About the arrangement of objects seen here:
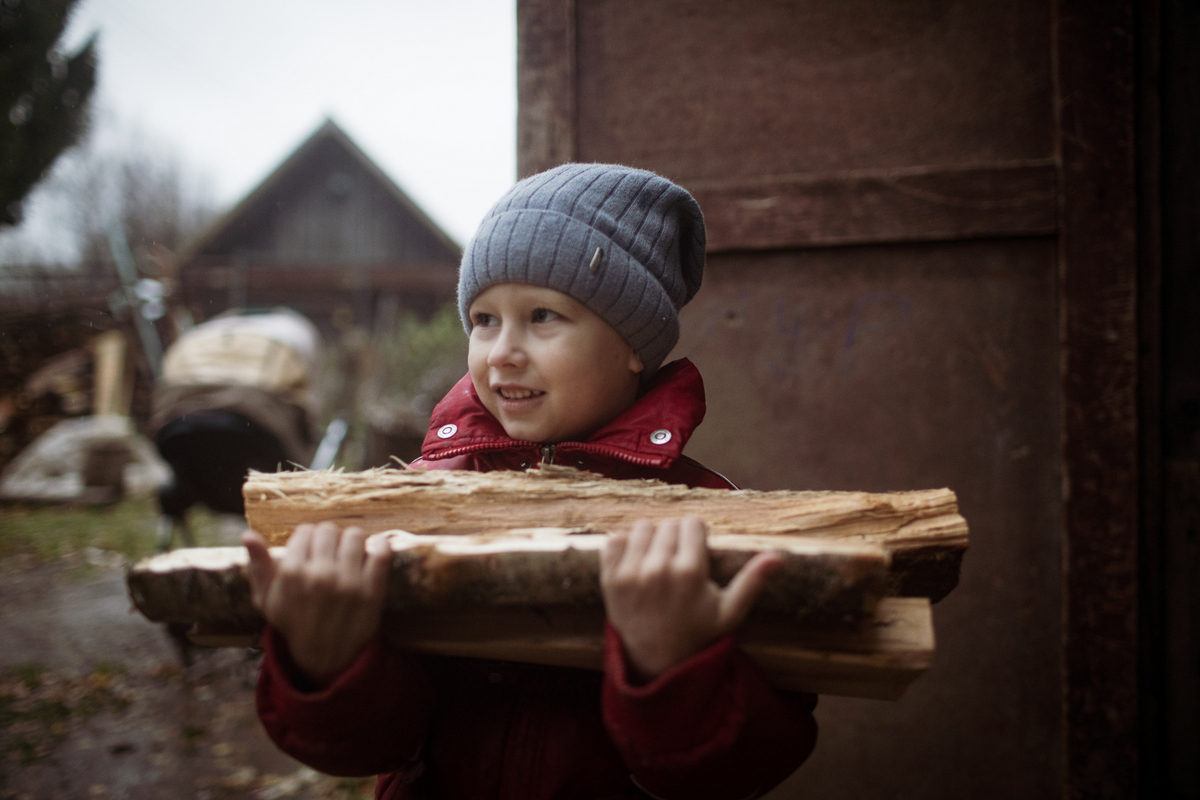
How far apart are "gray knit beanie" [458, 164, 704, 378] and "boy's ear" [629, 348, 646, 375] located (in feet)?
0.03

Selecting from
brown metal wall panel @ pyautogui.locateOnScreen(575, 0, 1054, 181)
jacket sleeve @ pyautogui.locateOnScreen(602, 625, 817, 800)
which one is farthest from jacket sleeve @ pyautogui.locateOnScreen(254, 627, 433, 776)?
brown metal wall panel @ pyautogui.locateOnScreen(575, 0, 1054, 181)

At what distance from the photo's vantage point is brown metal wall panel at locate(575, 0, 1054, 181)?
7.23 ft

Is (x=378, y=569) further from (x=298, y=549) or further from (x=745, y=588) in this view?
(x=745, y=588)

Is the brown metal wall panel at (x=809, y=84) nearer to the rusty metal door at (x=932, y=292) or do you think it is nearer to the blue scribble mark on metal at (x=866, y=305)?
the rusty metal door at (x=932, y=292)

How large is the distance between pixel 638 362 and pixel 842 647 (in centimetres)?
63

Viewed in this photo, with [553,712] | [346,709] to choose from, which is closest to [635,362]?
[553,712]

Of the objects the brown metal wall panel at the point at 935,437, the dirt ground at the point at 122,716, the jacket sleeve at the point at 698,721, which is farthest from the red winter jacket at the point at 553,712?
the dirt ground at the point at 122,716

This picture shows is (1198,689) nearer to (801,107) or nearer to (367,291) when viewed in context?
(801,107)

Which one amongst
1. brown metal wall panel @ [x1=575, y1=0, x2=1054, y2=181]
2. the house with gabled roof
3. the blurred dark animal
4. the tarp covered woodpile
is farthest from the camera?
the house with gabled roof

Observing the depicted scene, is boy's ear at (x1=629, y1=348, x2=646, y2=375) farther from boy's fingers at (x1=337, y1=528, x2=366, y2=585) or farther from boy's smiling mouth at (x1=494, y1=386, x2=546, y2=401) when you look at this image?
boy's fingers at (x1=337, y1=528, x2=366, y2=585)

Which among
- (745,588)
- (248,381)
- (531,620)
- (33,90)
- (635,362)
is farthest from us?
(248,381)

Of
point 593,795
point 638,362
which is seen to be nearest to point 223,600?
point 593,795

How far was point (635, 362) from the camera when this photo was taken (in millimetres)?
1312

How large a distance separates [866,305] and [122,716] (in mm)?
4166
